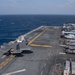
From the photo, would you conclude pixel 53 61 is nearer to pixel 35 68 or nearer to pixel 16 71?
pixel 35 68

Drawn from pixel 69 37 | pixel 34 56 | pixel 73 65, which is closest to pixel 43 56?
pixel 34 56

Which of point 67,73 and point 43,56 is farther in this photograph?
point 43,56

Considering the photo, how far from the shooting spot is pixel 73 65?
28750mm

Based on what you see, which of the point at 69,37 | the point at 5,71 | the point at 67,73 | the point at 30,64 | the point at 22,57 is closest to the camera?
the point at 67,73

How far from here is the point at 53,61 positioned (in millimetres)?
33656

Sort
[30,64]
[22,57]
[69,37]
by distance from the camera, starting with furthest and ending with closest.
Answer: [69,37] → [22,57] → [30,64]

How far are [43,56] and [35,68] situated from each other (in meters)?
7.37

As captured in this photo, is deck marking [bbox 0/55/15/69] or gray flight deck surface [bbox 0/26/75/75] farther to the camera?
deck marking [bbox 0/55/15/69]

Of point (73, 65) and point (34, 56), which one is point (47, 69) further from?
point (34, 56)

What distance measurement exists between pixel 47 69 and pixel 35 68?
192cm

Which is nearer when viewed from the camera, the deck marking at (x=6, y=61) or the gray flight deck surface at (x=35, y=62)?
the gray flight deck surface at (x=35, y=62)

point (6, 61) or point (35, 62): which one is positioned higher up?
point (6, 61)

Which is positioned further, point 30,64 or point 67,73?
point 30,64

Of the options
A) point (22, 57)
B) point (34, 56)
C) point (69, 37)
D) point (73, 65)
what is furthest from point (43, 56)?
point (69, 37)
